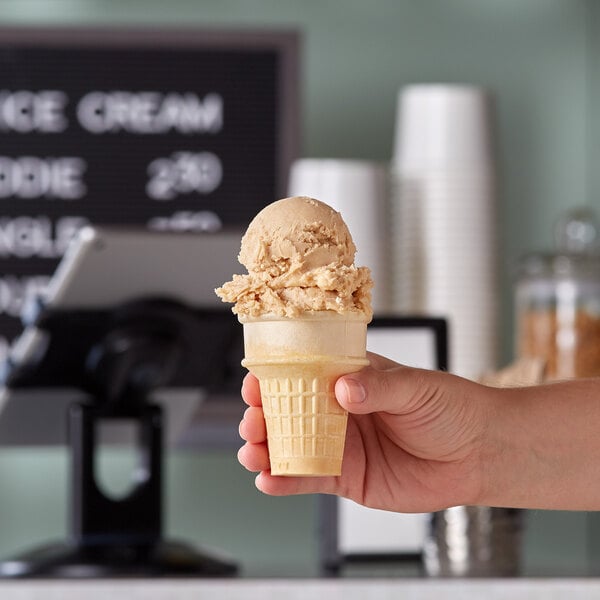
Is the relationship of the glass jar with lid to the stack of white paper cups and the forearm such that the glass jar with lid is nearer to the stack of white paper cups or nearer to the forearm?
the stack of white paper cups

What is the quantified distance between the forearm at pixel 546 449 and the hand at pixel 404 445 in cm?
2

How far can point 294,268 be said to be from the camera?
3.10 feet

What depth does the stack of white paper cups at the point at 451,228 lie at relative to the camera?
266 cm

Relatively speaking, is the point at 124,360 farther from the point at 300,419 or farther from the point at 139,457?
the point at 300,419

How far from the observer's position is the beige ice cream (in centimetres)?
95

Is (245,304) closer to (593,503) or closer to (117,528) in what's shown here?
(593,503)

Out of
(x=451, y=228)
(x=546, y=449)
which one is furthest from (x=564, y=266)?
(x=546, y=449)

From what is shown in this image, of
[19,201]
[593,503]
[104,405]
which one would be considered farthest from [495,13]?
[593,503]

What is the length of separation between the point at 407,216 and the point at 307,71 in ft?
1.88

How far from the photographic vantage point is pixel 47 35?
2.95 metres

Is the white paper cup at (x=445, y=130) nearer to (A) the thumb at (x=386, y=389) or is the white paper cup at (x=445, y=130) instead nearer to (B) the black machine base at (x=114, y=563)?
(B) the black machine base at (x=114, y=563)

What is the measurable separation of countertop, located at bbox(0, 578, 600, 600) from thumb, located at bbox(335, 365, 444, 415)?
3.42 feet

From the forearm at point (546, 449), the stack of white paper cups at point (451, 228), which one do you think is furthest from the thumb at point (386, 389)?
the stack of white paper cups at point (451, 228)

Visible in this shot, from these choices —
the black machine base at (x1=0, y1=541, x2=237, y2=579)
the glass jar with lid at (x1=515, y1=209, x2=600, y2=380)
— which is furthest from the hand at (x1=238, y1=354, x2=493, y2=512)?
the glass jar with lid at (x1=515, y1=209, x2=600, y2=380)
